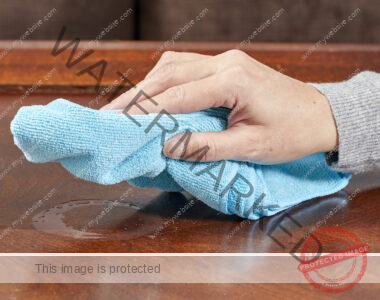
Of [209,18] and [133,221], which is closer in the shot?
[133,221]

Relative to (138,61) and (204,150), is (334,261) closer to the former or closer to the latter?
(204,150)

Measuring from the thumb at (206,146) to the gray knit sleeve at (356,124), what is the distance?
4.1 inches

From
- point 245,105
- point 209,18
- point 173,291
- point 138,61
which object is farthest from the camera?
point 209,18

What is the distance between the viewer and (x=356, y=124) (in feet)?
1.48

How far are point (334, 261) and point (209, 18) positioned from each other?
91 cm

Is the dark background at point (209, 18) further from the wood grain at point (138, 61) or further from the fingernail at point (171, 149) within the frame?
the fingernail at point (171, 149)

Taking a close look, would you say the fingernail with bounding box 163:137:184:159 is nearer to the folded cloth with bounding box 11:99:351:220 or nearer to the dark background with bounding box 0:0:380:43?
the folded cloth with bounding box 11:99:351:220

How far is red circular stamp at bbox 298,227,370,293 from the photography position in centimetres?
32

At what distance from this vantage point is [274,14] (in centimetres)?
115

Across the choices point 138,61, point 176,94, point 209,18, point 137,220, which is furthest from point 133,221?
point 209,18

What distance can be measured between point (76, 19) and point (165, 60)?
0.77 meters

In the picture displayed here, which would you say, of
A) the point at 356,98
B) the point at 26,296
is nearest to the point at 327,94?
the point at 356,98

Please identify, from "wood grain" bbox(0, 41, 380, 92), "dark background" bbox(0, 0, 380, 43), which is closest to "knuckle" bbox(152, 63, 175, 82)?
"wood grain" bbox(0, 41, 380, 92)

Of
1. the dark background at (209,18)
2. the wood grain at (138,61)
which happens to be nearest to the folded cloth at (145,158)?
the wood grain at (138,61)
